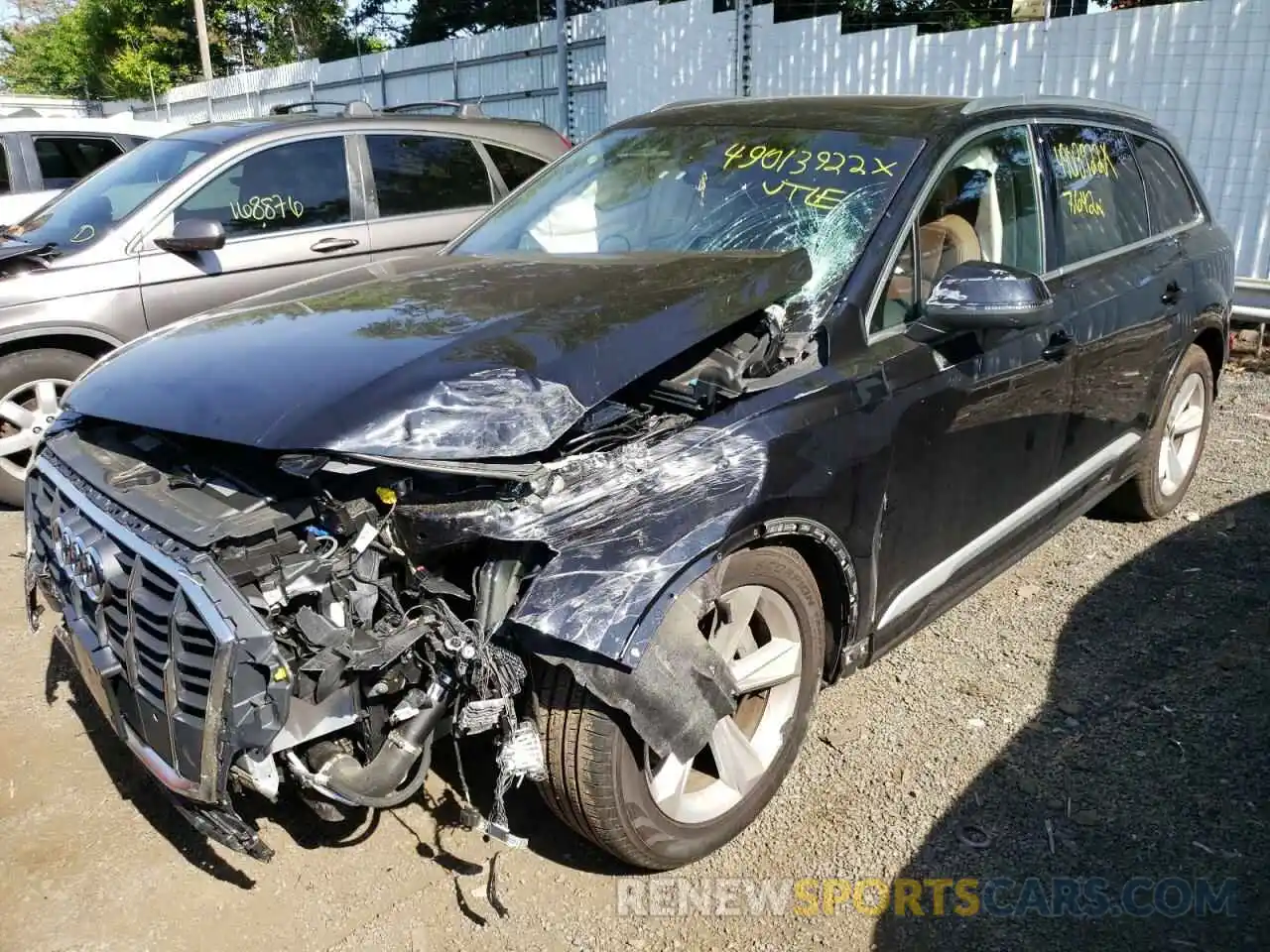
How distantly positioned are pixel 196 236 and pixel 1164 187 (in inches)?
177

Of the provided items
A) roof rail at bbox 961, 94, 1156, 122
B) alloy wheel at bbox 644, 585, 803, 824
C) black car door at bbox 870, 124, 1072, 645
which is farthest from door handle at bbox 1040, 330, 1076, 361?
alloy wheel at bbox 644, 585, 803, 824

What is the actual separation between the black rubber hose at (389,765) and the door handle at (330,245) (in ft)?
12.9

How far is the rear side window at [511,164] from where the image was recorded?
6375 mm

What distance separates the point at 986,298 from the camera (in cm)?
278

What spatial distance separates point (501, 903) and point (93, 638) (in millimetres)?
1215

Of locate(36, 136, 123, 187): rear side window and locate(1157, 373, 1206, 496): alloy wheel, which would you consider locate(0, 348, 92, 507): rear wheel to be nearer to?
locate(36, 136, 123, 187): rear side window

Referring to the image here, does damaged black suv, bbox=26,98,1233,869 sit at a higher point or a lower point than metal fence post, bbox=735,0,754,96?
lower

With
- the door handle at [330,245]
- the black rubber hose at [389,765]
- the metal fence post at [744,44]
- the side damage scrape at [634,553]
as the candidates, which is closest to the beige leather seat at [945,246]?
the side damage scrape at [634,553]

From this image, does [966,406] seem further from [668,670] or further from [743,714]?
[668,670]

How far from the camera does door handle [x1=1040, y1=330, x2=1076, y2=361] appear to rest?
10.9 ft

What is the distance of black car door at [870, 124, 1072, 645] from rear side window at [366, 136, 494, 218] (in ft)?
12.1

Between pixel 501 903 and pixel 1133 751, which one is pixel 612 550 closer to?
pixel 501 903

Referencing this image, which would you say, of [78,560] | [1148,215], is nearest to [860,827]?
[78,560]

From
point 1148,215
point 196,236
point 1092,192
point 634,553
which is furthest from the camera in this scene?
point 196,236
